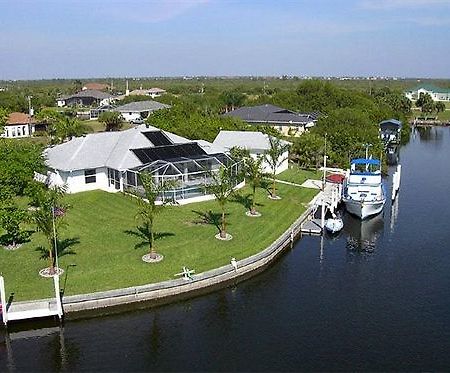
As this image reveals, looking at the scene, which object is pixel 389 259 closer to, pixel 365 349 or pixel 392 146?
pixel 365 349

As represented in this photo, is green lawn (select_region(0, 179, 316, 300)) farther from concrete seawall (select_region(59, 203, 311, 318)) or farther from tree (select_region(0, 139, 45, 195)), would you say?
tree (select_region(0, 139, 45, 195))

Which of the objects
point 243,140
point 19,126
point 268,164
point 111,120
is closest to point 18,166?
point 243,140

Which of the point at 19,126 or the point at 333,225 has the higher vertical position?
the point at 19,126

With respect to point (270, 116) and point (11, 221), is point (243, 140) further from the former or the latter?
point (11, 221)

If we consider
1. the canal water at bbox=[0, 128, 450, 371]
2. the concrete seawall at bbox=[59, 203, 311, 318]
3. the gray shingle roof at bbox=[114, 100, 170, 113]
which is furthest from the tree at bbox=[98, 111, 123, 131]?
the concrete seawall at bbox=[59, 203, 311, 318]

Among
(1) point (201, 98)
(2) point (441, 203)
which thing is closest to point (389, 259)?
(2) point (441, 203)
